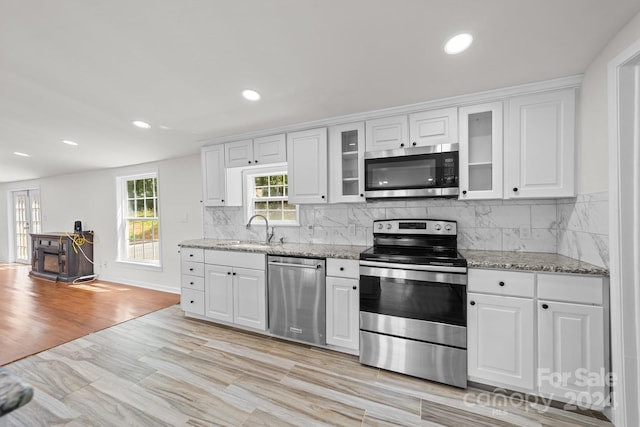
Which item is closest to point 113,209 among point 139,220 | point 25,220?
point 139,220

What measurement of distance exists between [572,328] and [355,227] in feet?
6.02

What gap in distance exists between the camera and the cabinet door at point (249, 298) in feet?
9.23

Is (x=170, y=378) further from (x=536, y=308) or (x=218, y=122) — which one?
(x=536, y=308)

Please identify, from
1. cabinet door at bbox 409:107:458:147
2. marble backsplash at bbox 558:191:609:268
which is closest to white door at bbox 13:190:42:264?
cabinet door at bbox 409:107:458:147

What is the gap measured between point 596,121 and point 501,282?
4.04 ft

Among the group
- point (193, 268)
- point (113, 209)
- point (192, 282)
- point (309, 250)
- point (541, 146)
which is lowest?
point (192, 282)

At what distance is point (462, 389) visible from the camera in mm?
2031

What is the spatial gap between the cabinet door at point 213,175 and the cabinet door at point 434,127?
230 cm

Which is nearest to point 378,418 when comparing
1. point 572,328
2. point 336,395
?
point 336,395

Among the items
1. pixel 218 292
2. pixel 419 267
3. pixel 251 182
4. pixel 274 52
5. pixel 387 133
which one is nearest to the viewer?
pixel 274 52

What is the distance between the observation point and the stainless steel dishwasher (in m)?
2.54

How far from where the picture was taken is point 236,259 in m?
2.95

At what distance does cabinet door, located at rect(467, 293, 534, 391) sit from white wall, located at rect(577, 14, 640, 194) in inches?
36.8

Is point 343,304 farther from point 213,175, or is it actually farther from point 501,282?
point 213,175
